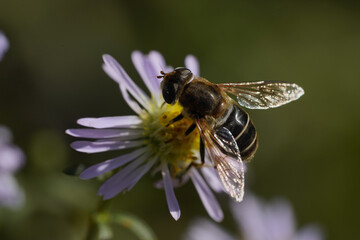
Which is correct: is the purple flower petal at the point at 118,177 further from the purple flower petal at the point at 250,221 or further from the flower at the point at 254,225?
the purple flower petal at the point at 250,221

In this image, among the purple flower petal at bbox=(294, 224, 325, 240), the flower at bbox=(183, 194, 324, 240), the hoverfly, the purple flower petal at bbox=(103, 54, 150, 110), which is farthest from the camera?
the purple flower petal at bbox=(294, 224, 325, 240)

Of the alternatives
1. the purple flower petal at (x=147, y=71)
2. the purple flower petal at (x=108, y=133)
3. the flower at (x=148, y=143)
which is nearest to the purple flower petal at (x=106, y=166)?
the flower at (x=148, y=143)

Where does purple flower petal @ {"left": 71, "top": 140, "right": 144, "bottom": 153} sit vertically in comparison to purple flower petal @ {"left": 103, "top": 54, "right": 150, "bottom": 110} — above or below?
below

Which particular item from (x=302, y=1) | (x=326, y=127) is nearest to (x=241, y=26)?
(x=302, y=1)

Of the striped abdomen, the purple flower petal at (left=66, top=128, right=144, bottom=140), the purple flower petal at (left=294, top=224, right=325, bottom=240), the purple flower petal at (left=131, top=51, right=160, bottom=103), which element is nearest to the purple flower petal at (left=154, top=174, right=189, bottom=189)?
the purple flower petal at (left=66, top=128, right=144, bottom=140)

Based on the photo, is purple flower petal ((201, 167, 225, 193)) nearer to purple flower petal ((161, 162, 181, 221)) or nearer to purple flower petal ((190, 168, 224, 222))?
purple flower petal ((190, 168, 224, 222))
